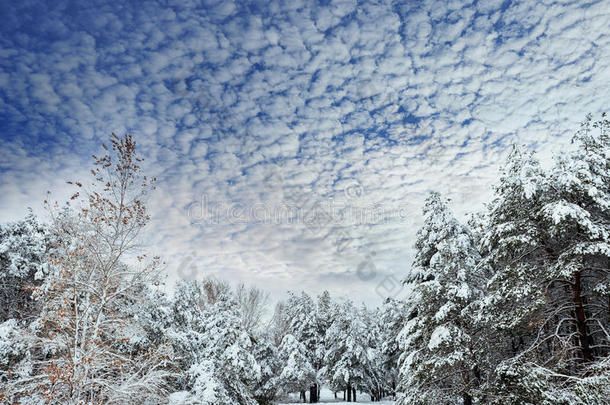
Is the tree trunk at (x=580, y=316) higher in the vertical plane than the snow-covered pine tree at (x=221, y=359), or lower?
higher

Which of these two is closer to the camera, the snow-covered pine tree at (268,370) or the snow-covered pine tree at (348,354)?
the snow-covered pine tree at (268,370)

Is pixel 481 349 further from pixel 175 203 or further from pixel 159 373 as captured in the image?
pixel 175 203

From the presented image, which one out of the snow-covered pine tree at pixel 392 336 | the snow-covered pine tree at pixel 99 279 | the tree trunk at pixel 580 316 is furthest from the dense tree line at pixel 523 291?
the snow-covered pine tree at pixel 99 279

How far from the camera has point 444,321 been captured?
13820mm

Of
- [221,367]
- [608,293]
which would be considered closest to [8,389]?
[221,367]

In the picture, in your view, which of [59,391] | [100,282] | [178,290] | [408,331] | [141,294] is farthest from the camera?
[178,290]

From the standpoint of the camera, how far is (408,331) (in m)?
14.8

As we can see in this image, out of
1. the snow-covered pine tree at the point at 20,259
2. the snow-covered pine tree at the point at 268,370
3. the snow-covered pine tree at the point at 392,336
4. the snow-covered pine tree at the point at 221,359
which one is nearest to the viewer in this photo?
the snow-covered pine tree at the point at 221,359

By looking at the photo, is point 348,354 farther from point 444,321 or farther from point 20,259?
point 20,259

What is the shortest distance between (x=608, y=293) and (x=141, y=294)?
1467cm

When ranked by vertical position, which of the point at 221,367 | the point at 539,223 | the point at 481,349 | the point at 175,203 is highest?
the point at 175,203

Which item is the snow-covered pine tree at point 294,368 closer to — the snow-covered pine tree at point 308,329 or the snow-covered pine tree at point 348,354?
the snow-covered pine tree at point 348,354

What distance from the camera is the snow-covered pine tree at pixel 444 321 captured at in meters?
13.0

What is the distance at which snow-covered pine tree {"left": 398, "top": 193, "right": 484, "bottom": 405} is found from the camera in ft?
42.8
